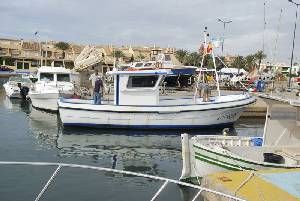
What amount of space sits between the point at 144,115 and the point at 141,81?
1.90 meters

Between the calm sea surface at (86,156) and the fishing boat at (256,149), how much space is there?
103 cm

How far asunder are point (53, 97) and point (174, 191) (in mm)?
19781

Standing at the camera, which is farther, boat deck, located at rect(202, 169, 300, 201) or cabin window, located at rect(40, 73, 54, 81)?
cabin window, located at rect(40, 73, 54, 81)

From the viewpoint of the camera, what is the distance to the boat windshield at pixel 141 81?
22.2m

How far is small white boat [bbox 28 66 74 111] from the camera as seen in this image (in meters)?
29.6

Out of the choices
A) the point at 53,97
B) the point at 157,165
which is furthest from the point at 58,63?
the point at 157,165

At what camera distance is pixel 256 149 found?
12.8 meters

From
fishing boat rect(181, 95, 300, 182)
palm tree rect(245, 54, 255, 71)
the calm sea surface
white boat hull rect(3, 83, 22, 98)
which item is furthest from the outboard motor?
palm tree rect(245, 54, 255, 71)

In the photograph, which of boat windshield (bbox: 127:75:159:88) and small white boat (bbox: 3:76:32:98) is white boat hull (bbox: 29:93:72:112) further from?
small white boat (bbox: 3:76:32:98)

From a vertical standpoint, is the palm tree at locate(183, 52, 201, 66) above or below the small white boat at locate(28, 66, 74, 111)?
above

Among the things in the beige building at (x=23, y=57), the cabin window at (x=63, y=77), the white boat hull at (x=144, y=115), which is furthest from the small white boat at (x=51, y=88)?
the beige building at (x=23, y=57)

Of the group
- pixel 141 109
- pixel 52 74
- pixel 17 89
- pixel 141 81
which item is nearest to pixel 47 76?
Result: pixel 52 74

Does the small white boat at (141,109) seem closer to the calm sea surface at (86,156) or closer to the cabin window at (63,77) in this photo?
the calm sea surface at (86,156)

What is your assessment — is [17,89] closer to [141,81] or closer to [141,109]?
[141,81]
